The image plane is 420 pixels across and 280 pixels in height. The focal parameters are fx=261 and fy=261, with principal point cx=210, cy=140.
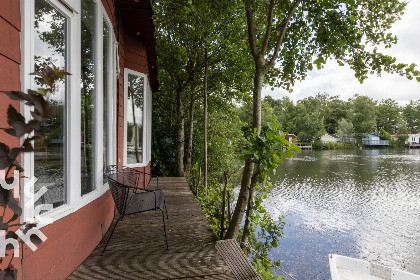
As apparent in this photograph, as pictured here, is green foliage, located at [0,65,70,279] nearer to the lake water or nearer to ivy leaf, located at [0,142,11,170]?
ivy leaf, located at [0,142,11,170]

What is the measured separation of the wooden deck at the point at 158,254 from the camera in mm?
2141

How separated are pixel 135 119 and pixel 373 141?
66.3 meters

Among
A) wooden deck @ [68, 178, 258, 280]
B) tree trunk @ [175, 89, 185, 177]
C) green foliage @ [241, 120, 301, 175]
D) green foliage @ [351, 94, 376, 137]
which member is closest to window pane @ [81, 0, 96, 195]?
wooden deck @ [68, 178, 258, 280]

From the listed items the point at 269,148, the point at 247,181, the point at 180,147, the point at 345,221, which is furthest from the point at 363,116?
the point at 269,148

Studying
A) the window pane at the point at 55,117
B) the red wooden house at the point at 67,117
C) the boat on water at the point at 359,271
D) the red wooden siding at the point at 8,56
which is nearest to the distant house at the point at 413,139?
the boat on water at the point at 359,271

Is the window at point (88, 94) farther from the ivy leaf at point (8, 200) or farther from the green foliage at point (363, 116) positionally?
the green foliage at point (363, 116)

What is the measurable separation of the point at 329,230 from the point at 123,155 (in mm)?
8493

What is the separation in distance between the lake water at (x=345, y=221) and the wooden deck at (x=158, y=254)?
16.3 feet

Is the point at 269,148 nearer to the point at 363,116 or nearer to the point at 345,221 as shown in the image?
the point at 345,221

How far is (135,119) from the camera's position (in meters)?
5.30

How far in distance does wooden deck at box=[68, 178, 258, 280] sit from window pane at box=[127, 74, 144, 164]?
1.60 m

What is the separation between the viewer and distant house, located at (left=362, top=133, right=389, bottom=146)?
191 ft

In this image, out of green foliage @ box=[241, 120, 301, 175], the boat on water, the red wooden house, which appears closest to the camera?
the red wooden house

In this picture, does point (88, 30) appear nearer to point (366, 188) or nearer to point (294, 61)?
point (294, 61)
